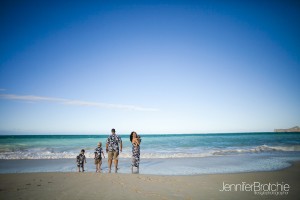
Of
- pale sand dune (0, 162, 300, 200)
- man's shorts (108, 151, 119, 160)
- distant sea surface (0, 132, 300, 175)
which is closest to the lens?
pale sand dune (0, 162, 300, 200)

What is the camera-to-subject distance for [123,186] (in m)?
7.03

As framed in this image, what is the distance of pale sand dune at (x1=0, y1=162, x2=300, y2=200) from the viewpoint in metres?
5.99

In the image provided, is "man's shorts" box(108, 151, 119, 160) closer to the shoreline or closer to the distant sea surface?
the shoreline

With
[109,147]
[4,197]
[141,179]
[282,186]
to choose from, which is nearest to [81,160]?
[109,147]

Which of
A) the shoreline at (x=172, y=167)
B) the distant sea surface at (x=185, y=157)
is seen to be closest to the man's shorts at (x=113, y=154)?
the shoreline at (x=172, y=167)

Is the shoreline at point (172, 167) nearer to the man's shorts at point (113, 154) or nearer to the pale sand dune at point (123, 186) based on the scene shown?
the man's shorts at point (113, 154)

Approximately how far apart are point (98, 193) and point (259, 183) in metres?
6.31

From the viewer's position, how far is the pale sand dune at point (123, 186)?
5.99m

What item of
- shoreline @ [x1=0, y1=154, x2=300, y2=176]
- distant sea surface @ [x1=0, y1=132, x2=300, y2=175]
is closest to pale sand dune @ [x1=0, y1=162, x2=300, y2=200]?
shoreline @ [x1=0, y1=154, x2=300, y2=176]

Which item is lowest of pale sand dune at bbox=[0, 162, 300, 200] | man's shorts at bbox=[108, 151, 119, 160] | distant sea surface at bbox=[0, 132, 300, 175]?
distant sea surface at bbox=[0, 132, 300, 175]

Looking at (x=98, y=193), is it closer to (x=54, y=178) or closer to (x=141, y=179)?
(x=141, y=179)

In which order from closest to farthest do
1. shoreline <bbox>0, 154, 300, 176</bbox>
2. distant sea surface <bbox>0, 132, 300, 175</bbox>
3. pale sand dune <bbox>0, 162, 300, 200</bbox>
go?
pale sand dune <bbox>0, 162, 300, 200</bbox> < shoreline <bbox>0, 154, 300, 176</bbox> < distant sea surface <bbox>0, 132, 300, 175</bbox>

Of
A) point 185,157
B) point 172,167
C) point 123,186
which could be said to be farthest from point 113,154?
point 185,157

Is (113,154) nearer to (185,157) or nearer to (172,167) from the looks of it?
(172,167)
